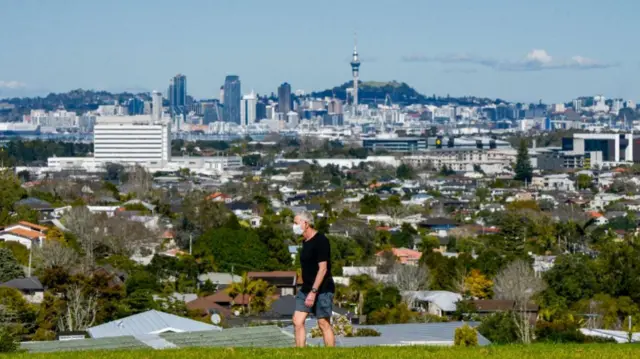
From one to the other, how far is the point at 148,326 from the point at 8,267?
39.0 ft

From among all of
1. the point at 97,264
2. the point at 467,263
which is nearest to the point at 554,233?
the point at 467,263

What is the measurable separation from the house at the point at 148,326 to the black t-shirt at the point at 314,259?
233 inches

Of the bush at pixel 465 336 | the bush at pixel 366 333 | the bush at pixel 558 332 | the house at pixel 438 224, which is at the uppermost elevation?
the bush at pixel 465 336

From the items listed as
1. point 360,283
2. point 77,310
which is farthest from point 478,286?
point 77,310

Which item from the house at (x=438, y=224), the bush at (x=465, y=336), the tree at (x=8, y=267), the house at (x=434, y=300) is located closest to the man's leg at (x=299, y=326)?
the bush at (x=465, y=336)

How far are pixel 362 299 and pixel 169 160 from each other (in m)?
79.0

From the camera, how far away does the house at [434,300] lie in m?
23.6

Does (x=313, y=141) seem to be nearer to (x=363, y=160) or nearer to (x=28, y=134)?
(x=363, y=160)

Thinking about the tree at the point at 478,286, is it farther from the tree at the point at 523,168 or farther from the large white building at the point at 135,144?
the large white building at the point at 135,144

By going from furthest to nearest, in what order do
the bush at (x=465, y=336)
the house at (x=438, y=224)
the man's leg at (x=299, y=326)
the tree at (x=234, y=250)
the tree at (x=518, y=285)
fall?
the house at (x=438, y=224), the tree at (x=234, y=250), the tree at (x=518, y=285), the bush at (x=465, y=336), the man's leg at (x=299, y=326)

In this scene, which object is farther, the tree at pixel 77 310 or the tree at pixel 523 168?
the tree at pixel 523 168

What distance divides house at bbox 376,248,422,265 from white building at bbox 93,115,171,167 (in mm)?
67463

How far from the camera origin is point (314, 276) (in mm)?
8445

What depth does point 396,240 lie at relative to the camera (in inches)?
1534
